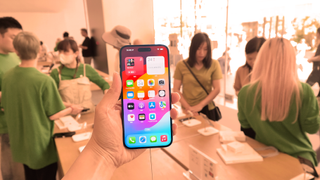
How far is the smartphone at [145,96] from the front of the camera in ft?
2.19

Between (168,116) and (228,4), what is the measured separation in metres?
4.08

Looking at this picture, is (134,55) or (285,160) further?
(285,160)

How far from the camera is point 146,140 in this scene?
26.5 inches

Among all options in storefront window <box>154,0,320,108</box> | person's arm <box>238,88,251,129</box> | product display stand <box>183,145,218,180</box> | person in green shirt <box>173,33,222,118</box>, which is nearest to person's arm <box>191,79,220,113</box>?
person in green shirt <box>173,33,222,118</box>

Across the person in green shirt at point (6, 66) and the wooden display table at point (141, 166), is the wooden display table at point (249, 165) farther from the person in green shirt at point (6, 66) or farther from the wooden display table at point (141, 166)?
the person in green shirt at point (6, 66)

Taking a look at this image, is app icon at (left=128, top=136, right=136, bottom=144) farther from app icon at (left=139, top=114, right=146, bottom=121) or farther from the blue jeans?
the blue jeans

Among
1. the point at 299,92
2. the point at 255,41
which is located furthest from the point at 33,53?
the point at 255,41

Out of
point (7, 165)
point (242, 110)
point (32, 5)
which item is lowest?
point (7, 165)

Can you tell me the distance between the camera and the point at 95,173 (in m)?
0.63

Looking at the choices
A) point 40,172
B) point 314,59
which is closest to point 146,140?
point 40,172

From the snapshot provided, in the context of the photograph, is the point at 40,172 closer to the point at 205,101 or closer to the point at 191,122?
the point at 191,122

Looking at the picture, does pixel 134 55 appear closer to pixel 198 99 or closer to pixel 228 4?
pixel 198 99

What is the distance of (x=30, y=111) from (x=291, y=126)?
1803 millimetres

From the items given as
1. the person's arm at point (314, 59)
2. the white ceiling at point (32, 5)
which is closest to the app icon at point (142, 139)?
the person's arm at point (314, 59)
